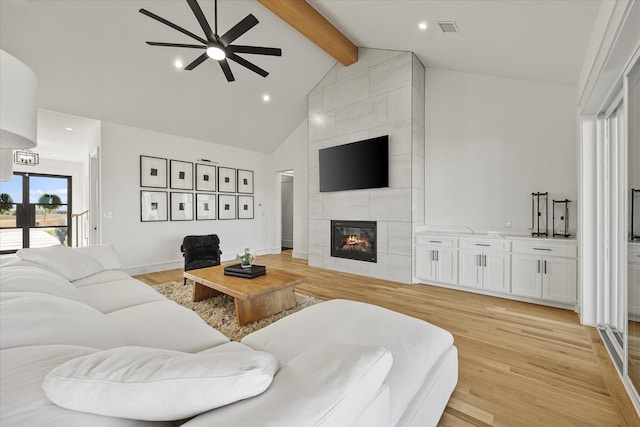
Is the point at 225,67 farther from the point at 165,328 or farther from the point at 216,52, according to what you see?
the point at 165,328

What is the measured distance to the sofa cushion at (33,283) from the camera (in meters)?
1.56

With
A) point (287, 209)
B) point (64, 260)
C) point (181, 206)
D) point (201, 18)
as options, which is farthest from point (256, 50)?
point (287, 209)

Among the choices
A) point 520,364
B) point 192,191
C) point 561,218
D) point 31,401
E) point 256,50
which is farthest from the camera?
point 192,191

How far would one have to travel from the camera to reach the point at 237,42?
4160mm

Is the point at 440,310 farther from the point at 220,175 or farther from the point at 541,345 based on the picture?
the point at 220,175

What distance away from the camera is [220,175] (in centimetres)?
638

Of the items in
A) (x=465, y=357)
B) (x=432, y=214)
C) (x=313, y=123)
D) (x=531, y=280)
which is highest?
(x=313, y=123)

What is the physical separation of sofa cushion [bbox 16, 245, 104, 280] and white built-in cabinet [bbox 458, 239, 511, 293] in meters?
4.43

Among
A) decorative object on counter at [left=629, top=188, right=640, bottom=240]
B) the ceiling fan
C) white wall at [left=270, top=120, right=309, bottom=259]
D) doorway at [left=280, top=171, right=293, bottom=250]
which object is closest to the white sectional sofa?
decorative object on counter at [left=629, top=188, right=640, bottom=240]

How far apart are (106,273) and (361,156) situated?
12.8ft

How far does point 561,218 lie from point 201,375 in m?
4.44

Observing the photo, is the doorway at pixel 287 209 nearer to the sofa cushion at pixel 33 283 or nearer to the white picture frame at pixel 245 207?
the white picture frame at pixel 245 207

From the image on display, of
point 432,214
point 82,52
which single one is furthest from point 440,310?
point 82,52

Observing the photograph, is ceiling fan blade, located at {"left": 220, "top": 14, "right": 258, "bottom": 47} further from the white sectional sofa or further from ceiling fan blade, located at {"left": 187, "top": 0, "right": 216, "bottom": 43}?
the white sectional sofa
